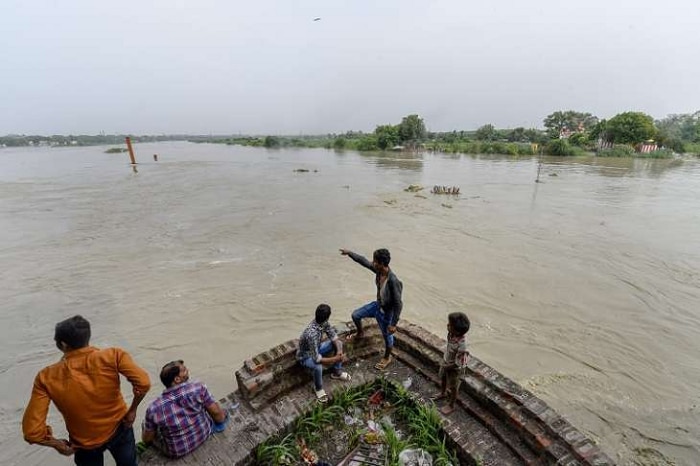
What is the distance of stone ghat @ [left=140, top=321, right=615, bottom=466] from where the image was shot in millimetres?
2607

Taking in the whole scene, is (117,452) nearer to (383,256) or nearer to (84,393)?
(84,393)

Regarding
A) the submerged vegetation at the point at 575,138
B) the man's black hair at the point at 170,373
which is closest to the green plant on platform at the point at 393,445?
the man's black hair at the point at 170,373

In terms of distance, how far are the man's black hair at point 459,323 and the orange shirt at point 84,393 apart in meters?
2.35

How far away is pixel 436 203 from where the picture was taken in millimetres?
16859

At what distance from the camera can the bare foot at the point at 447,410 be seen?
308 centimetres

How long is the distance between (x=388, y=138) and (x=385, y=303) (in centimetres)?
5891

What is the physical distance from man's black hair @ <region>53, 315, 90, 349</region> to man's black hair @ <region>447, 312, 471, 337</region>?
8.66ft

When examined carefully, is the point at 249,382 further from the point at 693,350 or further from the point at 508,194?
the point at 508,194

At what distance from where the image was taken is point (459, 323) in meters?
2.84

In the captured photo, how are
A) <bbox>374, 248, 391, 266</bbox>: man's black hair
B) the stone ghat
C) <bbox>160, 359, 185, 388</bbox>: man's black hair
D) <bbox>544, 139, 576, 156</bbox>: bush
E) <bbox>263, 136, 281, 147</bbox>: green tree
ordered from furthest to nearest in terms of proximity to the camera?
1. <bbox>263, 136, 281, 147</bbox>: green tree
2. <bbox>544, 139, 576, 156</bbox>: bush
3. <bbox>374, 248, 391, 266</bbox>: man's black hair
4. the stone ghat
5. <bbox>160, 359, 185, 388</bbox>: man's black hair

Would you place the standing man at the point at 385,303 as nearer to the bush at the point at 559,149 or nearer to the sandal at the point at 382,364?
the sandal at the point at 382,364

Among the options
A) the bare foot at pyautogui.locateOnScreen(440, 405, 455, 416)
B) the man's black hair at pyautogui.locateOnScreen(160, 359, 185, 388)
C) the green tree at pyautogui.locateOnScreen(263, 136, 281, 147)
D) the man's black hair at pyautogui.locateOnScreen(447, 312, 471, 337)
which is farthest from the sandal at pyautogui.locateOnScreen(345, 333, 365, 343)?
the green tree at pyautogui.locateOnScreen(263, 136, 281, 147)

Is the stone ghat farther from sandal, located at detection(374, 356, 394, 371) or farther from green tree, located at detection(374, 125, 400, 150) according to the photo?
green tree, located at detection(374, 125, 400, 150)

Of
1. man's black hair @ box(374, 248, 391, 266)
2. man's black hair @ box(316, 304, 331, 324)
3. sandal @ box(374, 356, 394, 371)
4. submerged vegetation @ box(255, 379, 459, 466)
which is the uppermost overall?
man's black hair @ box(374, 248, 391, 266)
